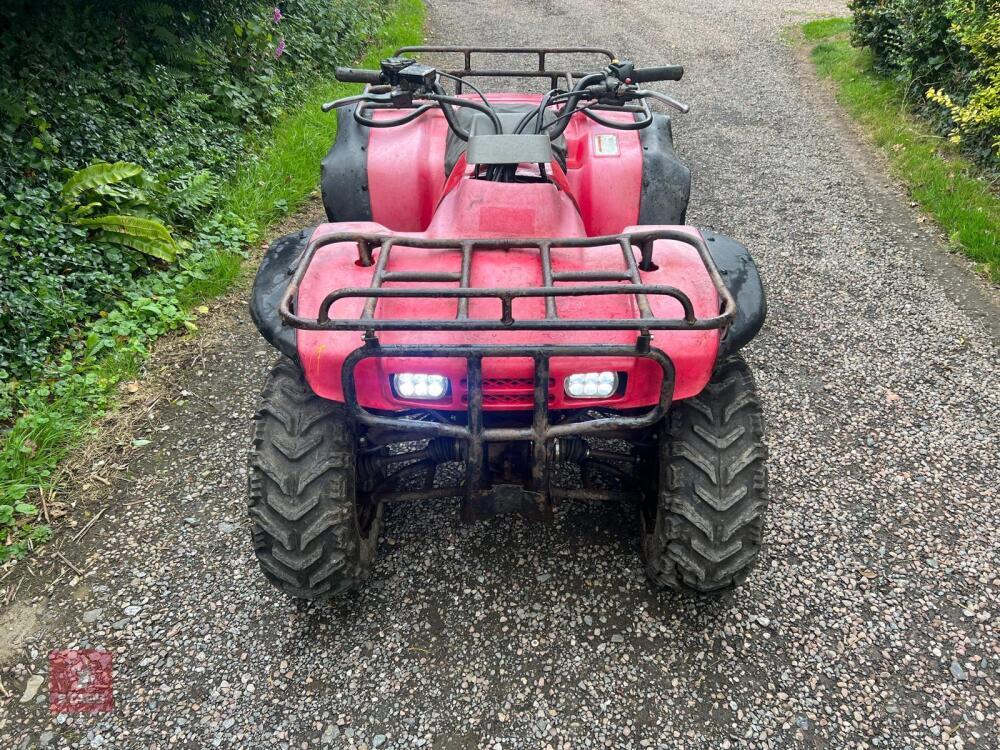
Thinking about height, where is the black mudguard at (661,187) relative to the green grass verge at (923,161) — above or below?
above

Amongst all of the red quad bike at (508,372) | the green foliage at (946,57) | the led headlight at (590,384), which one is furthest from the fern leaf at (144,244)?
the green foliage at (946,57)

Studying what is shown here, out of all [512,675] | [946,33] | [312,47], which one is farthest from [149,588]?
[946,33]

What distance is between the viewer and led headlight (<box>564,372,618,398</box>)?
215 centimetres

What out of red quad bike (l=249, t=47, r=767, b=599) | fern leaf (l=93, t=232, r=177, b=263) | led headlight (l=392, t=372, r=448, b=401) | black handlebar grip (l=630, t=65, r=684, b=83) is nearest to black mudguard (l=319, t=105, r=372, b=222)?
red quad bike (l=249, t=47, r=767, b=599)

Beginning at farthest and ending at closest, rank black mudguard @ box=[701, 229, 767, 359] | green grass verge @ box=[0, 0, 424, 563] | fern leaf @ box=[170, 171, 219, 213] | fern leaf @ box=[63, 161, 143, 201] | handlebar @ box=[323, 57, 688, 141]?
fern leaf @ box=[170, 171, 219, 213] < fern leaf @ box=[63, 161, 143, 201] < green grass verge @ box=[0, 0, 424, 563] < handlebar @ box=[323, 57, 688, 141] < black mudguard @ box=[701, 229, 767, 359]

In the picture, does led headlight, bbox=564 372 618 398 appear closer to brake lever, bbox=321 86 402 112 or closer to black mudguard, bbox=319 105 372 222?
brake lever, bbox=321 86 402 112

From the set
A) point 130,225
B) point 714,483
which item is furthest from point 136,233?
point 714,483

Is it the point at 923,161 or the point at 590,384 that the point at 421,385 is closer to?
the point at 590,384

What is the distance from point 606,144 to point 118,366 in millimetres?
2811

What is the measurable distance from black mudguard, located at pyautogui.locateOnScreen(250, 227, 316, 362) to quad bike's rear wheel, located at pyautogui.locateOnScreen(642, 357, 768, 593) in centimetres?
127

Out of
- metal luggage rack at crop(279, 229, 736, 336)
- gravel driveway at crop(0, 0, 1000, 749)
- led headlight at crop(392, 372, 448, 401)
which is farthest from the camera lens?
gravel driveway at crop(0, 0, 1000, 749)

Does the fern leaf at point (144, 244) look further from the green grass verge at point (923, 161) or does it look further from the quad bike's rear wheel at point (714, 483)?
the green grass verge at point (923, 161)

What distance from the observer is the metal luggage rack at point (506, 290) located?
1.89 m

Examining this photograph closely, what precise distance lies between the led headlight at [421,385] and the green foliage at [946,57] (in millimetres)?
5232
